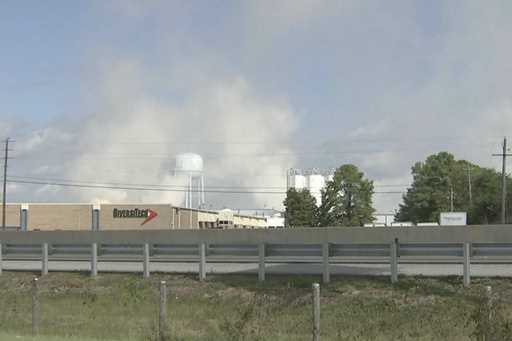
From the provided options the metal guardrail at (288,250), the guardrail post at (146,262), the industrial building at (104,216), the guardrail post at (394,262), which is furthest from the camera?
the industrial building at (104,216)

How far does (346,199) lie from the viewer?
11400 centimetres

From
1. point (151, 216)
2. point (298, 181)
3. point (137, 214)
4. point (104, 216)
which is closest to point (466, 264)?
point (151, 216)

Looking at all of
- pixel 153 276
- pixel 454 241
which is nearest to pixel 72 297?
pixel 153 276

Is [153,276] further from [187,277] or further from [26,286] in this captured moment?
[26,286]

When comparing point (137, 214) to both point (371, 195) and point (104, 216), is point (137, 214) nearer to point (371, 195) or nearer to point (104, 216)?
point (104, 216)

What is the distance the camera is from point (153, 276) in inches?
834

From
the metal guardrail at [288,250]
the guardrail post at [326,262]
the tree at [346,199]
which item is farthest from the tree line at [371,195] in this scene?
the guardrail post at [326,262]

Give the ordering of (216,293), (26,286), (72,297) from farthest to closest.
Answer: (26,286), (72,297), (216,293)

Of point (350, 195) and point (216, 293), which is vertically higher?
point (350, 195)

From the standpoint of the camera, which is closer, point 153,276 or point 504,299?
point 504,299

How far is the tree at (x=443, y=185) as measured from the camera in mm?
109688

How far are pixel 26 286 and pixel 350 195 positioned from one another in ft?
308

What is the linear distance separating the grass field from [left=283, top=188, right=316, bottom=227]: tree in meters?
93.0

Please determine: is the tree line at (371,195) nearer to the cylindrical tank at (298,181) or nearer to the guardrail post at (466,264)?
the cylindrical tank at (298,181)
